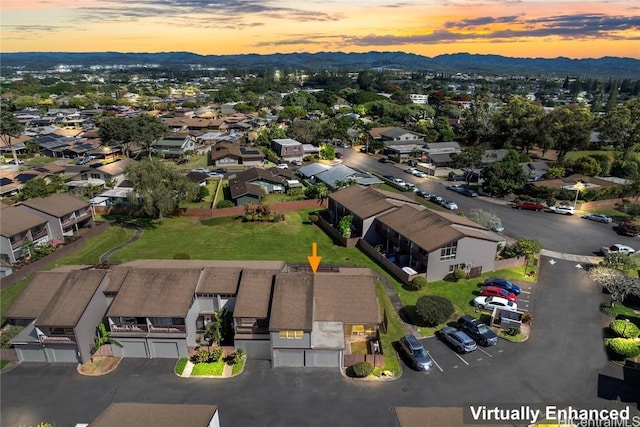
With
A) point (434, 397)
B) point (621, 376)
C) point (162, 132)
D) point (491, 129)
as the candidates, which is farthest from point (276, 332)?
point (491, 129)

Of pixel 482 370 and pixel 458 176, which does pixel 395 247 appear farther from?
pixel 458 176

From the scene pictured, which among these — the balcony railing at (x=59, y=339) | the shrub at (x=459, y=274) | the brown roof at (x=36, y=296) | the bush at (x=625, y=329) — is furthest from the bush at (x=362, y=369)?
the brown roof at (x=36, y=296)

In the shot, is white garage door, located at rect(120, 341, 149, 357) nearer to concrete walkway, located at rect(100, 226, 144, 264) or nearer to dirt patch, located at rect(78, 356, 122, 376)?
dirt patch, located at rect(78, 356, 122, 376)

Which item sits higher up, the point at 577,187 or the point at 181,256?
the point at 577,187

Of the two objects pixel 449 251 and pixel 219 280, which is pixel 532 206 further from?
pixel 219 280

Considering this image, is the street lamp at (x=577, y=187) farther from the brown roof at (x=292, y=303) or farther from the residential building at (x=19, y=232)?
the residential building at (x=19, y=232)

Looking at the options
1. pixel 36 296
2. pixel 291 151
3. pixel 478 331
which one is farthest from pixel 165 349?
pixel 291 151

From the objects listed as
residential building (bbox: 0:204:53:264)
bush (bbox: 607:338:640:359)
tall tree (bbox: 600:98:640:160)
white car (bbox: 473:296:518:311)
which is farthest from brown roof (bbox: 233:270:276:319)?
tall tree (bbox: 600:98:640:160)

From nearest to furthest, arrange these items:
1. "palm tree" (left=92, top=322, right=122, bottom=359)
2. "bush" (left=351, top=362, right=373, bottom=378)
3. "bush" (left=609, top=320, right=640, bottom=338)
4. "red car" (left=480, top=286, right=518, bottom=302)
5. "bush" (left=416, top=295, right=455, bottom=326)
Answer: "bush" (left=351, top=362, right=373, bottom=378)
"palm tree" (left=92, top=322, right=122, bottom=359)
"bush" (left=609, top=320, right=640, bottom=338)
"bush" (left=416, top=295, right=455, bottom=326)
"red car" (left=480, top=286, right=518, bottom=302)
